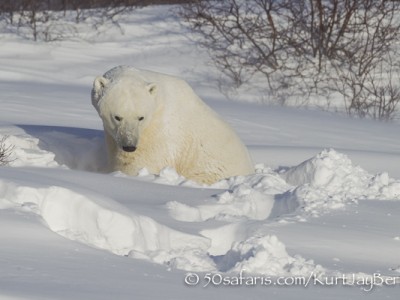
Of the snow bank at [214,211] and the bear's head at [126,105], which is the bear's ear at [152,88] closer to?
the bear's head at [126,105]

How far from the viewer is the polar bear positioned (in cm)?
600

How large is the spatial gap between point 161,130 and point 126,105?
338 mm

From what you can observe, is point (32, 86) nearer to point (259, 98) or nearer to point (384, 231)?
point (259, 98)

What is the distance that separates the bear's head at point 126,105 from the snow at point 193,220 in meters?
0.24

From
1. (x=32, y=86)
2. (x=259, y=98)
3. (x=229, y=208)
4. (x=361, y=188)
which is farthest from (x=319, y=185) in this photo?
(x=259, y=98)

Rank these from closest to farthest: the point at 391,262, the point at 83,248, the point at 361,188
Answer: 1. the point at 83,248
2. the point at 391,262
3. the point at 361,188

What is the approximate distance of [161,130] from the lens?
20.5ft

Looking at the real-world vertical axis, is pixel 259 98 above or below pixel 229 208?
below

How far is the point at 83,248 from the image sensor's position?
3598 millimetres

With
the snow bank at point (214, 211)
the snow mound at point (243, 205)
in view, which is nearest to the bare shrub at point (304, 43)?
the snow bank at point (214, 211)

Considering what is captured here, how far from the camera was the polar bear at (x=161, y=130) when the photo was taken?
6000 millimetres

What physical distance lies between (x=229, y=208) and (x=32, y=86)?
6344 mm

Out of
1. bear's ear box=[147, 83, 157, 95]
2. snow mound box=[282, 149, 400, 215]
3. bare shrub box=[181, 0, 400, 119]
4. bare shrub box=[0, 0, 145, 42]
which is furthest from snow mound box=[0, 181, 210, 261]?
bare shrub box=[0, 0, 145, 42]

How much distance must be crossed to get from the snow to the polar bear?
24 cm
